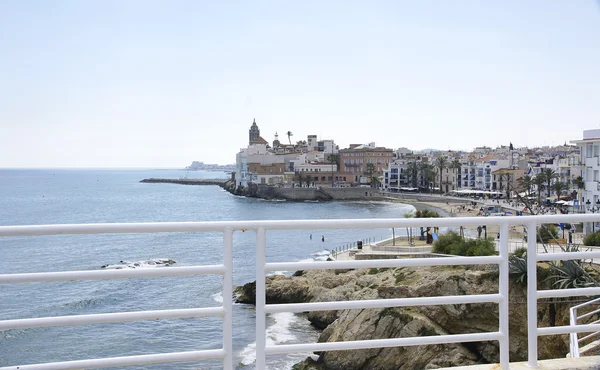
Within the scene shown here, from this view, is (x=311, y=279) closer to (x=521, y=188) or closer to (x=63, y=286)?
(x=63, y=286)

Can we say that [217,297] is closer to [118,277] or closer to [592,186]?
[118,277]

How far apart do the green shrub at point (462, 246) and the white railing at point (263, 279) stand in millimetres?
18411

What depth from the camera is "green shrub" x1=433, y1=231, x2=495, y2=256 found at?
2109 cm

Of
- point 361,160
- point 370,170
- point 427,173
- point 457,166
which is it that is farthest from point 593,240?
point 361,160

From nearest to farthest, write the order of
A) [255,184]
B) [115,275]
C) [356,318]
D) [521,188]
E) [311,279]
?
[115,275] → [356,318] → [311,279] → [521,188] → [255,184]

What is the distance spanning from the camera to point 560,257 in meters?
2.59

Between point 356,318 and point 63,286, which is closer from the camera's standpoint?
point 356,318

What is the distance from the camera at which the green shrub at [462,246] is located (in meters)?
21.1

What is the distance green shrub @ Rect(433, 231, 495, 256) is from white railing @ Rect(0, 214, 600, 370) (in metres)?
18.4

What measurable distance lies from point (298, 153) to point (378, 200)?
37831mm

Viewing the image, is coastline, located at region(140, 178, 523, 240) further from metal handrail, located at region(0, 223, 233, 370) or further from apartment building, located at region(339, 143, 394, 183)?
metal handrail, located at region(0, 223, 233, 370)

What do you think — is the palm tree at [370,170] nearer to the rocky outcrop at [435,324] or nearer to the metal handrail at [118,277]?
the rocky outcrop at [435,324]

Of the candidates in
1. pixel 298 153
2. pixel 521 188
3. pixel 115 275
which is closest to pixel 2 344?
pixel 115 275

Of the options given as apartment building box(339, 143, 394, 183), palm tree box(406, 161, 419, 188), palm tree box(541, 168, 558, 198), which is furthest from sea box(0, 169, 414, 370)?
apartment building box(339, 143, 394, 183)
